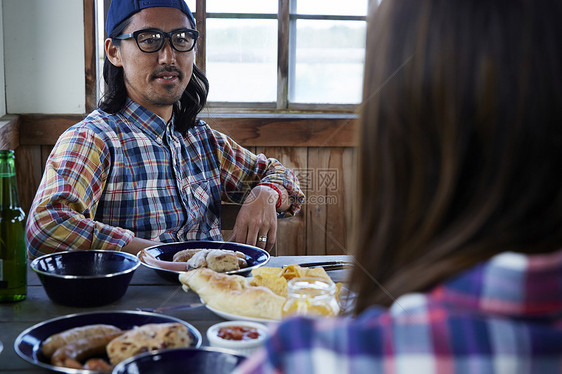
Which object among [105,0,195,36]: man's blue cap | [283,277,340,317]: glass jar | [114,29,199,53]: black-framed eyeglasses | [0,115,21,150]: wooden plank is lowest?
[283,277,340,317]: glass jar

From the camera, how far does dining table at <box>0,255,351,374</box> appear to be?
Answer: 3.06 ft

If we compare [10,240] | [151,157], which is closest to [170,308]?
[10,240]

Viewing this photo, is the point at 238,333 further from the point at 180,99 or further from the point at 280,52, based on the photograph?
the point at 280,52

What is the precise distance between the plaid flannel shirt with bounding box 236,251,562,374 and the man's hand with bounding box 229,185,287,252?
1.41 meters

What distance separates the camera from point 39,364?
32.9 inches

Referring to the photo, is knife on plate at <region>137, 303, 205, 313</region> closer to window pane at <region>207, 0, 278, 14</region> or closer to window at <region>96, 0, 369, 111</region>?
window at <region>96, 0, 369, 111</region>

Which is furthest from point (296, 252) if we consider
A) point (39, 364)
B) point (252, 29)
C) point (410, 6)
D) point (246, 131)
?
point (410, 6)

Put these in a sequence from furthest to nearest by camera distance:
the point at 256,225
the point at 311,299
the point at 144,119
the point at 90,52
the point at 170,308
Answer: the point at 90,52 < the point at 144,119 < the point at 256,225 < the point at 170,308 < the point at 311,299

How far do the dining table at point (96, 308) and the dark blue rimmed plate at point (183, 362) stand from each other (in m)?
0.19

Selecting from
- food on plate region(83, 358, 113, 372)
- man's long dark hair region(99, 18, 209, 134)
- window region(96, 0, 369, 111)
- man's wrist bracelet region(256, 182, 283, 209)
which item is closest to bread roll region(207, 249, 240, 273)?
food on plate region(83, 358, 113, 372)

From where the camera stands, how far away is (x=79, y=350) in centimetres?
88

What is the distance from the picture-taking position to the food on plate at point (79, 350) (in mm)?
854

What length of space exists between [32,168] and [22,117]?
0.79 feet

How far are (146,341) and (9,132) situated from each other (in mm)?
2073
